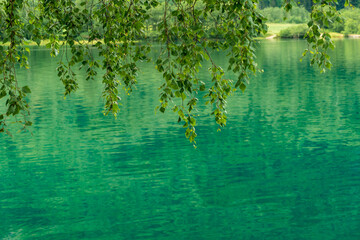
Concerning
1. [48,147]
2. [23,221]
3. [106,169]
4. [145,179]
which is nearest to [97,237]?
[23,221]

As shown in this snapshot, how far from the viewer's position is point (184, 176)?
1775cm

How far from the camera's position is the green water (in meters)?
13.2

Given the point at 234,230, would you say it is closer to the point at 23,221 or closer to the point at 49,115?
the point at 23,221

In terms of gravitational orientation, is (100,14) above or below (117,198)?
above

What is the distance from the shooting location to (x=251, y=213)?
45.2ft

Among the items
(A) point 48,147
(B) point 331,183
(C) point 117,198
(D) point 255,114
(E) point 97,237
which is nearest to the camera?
(E) point 97,237

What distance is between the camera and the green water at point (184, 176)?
43.3ft

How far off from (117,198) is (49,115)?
1743 centimetres

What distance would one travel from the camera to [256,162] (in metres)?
19.5

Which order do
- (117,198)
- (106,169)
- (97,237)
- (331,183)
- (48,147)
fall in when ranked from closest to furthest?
(97,237), (117,198), (331,183), (106,169), (48,147)

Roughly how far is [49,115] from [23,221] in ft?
60.4

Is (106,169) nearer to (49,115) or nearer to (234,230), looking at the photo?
(234,230)

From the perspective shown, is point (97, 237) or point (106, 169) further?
point (106, 169)

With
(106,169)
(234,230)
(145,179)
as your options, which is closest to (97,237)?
(234,230)
